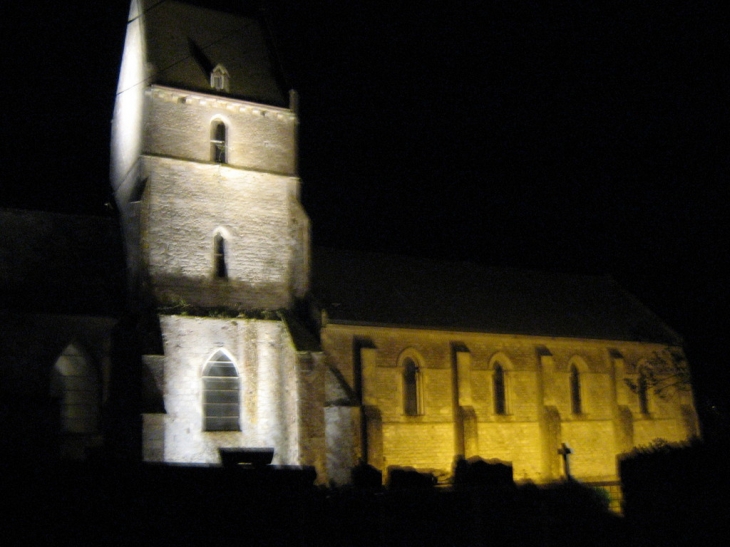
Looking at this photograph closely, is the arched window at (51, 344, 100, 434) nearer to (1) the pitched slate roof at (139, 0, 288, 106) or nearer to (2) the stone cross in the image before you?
(1) the pitched slate roof at (139, 0, 288, 106)

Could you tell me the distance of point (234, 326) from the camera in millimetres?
28453

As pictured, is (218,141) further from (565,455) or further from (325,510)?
(565,455)

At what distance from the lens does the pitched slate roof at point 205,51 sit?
98.8 ft

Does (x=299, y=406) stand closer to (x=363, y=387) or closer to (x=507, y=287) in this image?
(x=363, y=387)

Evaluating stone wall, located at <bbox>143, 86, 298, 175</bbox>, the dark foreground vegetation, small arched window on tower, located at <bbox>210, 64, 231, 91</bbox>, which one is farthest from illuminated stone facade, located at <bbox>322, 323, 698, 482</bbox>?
the dark foreground vegetation

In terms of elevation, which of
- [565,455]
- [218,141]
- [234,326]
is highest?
[218,141]

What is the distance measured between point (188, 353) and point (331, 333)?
6.36 metres

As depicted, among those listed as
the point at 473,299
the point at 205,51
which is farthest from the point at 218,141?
the point at 473,299

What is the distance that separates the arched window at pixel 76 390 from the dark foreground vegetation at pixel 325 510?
1129 centimetres

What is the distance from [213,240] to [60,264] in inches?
202

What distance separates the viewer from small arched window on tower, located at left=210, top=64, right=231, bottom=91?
30375 millimetres

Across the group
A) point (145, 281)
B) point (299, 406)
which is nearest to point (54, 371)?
point (145, 281)

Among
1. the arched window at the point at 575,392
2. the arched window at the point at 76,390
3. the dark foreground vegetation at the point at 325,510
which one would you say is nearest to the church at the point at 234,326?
the arched window at the point at 76,390

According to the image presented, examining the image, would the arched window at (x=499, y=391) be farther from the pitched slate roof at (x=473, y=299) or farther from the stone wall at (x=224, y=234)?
the stone wall at (x=224, y=234)
